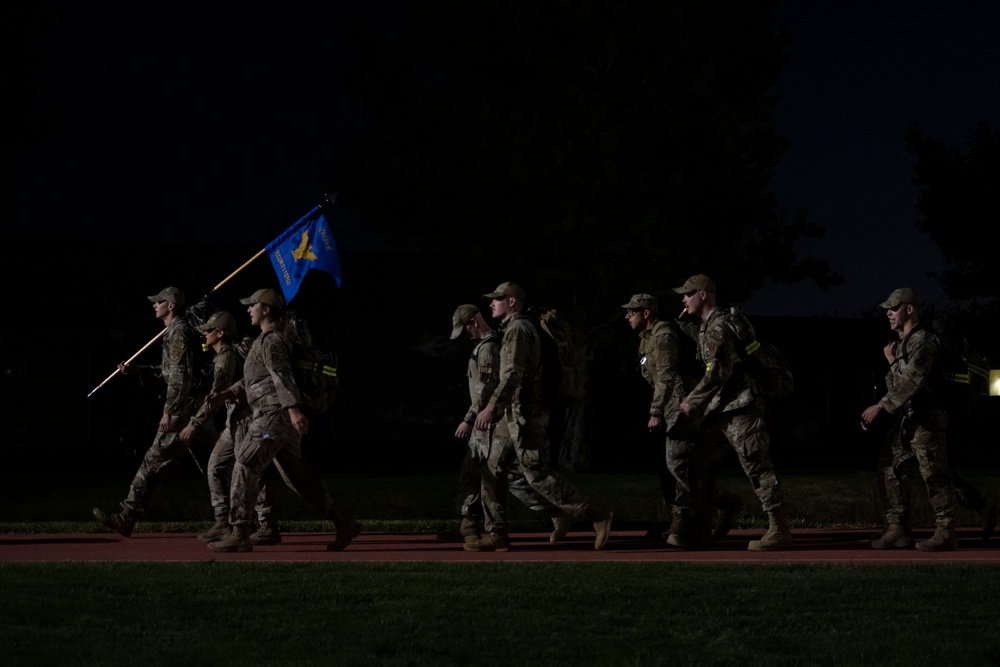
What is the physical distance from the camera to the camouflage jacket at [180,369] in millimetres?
12734

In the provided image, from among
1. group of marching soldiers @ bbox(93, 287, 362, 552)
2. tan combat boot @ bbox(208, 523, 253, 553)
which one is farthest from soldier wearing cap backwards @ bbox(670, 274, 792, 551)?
tan combat boot @ bbox(208, 523, 253, 553)

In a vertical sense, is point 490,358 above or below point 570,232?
below

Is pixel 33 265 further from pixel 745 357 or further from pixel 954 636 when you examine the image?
pixel 954 636

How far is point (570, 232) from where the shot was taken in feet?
80.7

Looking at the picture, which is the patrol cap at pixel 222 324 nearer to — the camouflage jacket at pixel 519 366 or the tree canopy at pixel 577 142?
the camouflage jacket at pixel 519 366

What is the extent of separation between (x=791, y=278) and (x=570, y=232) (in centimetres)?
620

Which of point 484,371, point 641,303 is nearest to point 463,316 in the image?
point 484,371

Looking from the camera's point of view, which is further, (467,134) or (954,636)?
(467,134)

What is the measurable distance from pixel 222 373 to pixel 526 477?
2653mm

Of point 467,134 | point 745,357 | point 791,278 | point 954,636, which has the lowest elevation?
point 954,636

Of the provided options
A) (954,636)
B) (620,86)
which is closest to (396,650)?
(954,636)

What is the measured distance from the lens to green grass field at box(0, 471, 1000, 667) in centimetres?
676

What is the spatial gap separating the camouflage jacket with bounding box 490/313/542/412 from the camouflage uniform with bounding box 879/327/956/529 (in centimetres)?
262

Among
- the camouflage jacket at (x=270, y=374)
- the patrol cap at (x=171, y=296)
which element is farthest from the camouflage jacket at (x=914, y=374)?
the patrol cap at (x=171, y=296)
